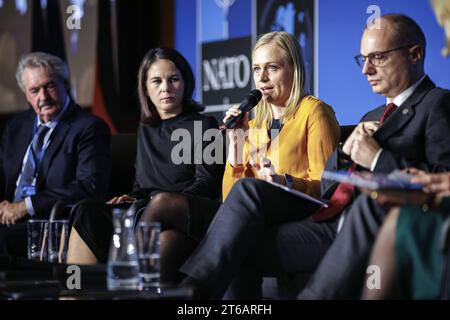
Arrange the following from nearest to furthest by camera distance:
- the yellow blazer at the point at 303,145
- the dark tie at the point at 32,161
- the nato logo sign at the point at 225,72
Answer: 1. the yellow blazer at the point at 303,145
2. the dark tie at the point at 32,161
3. the nato logo sign at the point at 225,72

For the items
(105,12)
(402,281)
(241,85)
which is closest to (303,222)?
(402,281)

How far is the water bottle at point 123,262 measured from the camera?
2.37 meters

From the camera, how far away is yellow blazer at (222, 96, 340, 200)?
3137mm

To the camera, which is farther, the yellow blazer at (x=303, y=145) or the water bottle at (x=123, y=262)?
the yellow blazer at (x=303, y=145)

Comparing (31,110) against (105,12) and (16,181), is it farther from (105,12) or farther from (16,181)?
(105,12)

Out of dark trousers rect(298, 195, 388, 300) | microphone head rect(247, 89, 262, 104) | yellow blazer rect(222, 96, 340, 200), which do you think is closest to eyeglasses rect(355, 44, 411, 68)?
yellow blazer rect(222, 96, 340, 200)

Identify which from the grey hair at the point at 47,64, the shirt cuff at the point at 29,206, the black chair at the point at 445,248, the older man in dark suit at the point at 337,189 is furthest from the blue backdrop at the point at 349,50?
the black chair at the point at 445,248

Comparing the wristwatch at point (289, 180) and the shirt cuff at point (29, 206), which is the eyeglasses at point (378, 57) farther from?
the shirt cuff at point (29, 206)

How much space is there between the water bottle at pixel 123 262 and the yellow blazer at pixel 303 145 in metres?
0.88

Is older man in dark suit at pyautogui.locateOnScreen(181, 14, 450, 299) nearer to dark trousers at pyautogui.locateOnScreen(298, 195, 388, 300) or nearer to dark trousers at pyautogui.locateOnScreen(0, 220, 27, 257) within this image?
dark trousers at pyautogui.locateOnScreen(298, 195, 388, 300)

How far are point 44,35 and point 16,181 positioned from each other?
2.20 meters

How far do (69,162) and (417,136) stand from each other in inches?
75.3

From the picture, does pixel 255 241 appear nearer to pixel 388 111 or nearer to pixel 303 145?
pixel 303 145

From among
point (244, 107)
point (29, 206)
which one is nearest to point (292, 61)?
point (244, 107)
